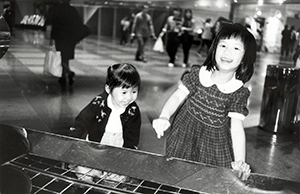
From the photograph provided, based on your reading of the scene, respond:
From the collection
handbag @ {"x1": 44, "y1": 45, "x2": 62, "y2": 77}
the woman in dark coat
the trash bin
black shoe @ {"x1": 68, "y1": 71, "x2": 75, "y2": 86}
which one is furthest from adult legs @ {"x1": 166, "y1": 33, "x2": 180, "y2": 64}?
the woman in dark coat

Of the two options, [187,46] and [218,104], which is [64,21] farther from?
[218,104]

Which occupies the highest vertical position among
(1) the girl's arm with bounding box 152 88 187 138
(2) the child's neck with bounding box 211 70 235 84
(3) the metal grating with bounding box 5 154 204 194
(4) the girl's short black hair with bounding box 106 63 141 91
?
(2) the child's neck with bounding box 211 70 235 84

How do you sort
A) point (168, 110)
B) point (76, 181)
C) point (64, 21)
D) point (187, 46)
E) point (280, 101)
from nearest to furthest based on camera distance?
point (76, 181), point (168, 110), point (64, 21), point (280, 101), point (187, 46)

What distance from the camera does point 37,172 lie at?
645mm

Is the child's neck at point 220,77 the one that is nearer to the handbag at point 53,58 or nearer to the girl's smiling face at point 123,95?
the girl's smiling face at point 123,95

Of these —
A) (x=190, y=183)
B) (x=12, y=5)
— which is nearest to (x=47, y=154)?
(x=190, y=183)

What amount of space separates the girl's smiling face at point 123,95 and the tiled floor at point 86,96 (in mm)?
1215

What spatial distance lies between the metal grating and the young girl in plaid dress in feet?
1.17

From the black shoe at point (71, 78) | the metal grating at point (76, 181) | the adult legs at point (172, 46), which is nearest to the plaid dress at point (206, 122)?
the metal grating at point (76, 181)

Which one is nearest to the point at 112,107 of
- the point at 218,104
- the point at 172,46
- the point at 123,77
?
the point at 123,77

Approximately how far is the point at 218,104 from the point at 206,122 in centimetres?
8

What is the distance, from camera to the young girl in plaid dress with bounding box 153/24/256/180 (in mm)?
1020

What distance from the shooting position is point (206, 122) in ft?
3.79

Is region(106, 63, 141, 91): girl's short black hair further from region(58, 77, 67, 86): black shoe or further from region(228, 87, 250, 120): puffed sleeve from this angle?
region(58, 77, 67, 86): black shoe
